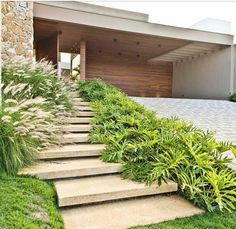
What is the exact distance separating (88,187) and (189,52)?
39.5 feet

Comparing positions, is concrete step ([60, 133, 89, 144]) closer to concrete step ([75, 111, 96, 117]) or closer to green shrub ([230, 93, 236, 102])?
concrete step ([75, 111, 96, 117])

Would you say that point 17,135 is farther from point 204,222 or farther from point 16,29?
point 16,29

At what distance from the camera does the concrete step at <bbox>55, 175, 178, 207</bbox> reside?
2.44 meters

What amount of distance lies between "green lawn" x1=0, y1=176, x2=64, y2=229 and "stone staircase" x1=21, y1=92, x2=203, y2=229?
0.44 feet

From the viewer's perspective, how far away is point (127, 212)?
2.39 meters

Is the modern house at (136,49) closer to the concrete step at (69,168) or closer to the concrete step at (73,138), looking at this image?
the concrete step at (73,138)

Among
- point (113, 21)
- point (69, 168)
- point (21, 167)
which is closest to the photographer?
point (21, 167)

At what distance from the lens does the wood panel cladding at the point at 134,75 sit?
13.5 m

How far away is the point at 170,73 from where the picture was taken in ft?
51.2

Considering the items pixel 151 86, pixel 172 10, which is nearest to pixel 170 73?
pixel 151 86

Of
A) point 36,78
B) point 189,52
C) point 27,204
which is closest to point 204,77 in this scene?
point 189,52

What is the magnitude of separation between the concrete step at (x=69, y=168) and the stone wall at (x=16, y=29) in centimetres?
365

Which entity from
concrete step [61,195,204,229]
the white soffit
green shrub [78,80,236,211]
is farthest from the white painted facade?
concrete step [61,195,204,229]

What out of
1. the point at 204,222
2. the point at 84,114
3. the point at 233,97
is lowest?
the point at 204,222
